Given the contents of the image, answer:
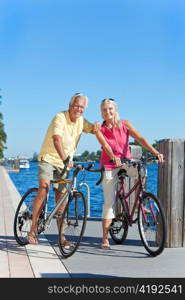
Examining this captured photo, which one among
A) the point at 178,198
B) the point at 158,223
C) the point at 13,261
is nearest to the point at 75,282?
the point at 13,261

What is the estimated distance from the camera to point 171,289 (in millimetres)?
4301

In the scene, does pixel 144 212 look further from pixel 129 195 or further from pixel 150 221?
pixel 129 195

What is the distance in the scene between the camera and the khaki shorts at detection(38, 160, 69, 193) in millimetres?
5953

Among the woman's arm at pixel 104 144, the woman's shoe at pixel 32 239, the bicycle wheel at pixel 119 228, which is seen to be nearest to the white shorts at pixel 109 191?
the bicycle wheel at pixel 119 228

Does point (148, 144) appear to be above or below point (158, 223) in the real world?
above

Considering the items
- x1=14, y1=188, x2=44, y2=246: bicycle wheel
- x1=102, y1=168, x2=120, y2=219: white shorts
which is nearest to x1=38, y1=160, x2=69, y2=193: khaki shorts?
x1=14, y1=188, x2=44, y2=246: bicycle wheel

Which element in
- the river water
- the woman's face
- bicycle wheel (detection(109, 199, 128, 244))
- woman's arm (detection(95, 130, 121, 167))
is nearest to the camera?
woman's arm (detection(95, 130, 121, 167))

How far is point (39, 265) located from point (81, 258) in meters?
0.56

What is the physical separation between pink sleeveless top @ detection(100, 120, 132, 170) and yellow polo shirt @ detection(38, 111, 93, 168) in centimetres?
21

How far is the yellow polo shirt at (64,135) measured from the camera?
5.82 meters

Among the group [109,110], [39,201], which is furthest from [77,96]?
Answer: [39,201]

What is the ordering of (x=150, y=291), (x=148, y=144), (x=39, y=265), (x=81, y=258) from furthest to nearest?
(x=148, y=144) < (x=81, y=258) < (x=39, y=265) < (x=150, y=291)

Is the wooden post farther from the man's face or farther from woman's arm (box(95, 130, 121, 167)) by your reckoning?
the man's face

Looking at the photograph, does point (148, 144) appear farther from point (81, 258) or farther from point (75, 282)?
point (75, 282)
